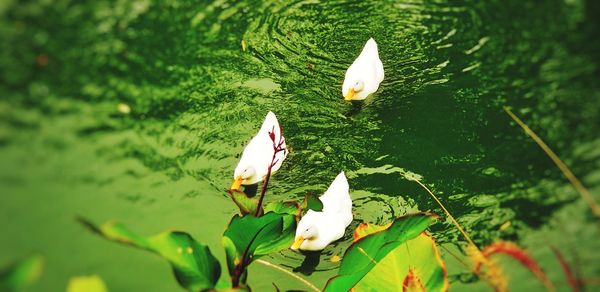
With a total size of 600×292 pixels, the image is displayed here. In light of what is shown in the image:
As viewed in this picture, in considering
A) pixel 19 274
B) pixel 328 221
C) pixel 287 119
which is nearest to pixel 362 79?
pixel 287 119

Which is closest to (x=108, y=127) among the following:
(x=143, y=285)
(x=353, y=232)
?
(x=143, y=285)

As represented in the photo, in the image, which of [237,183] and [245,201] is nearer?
[245,201]

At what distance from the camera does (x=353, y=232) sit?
119 centimetres

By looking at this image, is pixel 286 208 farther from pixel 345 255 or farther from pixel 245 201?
pixel 345 255

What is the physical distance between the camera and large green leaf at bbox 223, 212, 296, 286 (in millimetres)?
896

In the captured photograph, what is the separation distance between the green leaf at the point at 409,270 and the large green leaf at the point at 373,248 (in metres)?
0.07

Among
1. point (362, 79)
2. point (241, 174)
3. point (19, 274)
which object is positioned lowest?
point (241, 174)

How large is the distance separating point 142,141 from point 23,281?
2.92 feet

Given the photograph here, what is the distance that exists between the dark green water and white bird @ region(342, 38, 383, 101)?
0.13 feet

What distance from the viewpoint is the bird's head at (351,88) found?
1.58 meters

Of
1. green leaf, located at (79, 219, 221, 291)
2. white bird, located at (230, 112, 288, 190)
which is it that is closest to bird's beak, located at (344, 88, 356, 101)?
white bird, located at (230, 112, 288, 190)

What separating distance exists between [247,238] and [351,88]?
32.3 inches

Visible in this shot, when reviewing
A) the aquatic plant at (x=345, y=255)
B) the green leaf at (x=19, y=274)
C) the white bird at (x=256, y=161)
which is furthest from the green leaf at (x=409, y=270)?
the green leaf at (x=19, y=274)

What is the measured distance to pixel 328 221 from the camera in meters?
1.12
